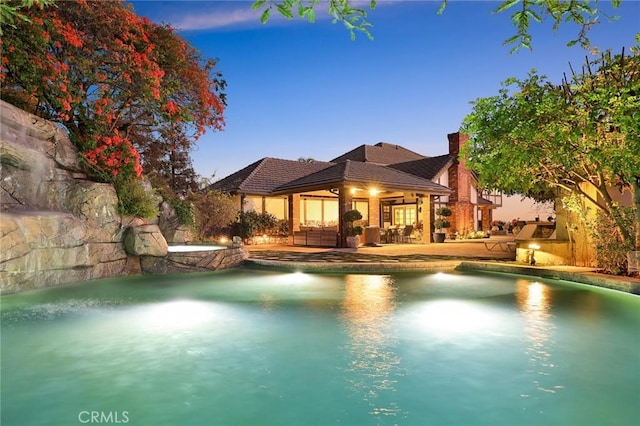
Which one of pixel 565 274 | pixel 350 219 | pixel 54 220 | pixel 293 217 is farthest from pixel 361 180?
pixel 54 220

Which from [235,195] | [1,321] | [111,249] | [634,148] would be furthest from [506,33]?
[235,195]

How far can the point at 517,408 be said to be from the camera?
3.70m

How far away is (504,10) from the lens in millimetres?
3471

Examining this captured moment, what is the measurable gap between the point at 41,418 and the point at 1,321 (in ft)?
14.1

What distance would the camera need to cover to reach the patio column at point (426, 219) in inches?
885

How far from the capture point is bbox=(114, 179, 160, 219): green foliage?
11844 millimetres

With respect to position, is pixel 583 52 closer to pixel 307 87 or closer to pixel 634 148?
pixel 634 148

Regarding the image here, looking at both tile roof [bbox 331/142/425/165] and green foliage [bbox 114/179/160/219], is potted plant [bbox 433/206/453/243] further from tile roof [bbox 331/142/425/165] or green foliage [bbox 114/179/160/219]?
green foliage [bbox 114/179/160/219]

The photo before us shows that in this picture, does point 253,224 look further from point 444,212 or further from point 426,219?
point 444,212

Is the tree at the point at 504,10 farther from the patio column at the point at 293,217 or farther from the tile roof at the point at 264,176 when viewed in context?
the patio column at the point at 293,217

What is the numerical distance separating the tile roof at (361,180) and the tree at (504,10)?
14.6m

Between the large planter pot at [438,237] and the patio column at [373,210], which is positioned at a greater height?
the patio column at [373,210]

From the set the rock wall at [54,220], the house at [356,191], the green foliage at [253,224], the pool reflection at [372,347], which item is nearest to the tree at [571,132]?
the pool reflection at [372,347]

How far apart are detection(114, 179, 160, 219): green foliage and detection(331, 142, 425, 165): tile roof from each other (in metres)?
19.6
